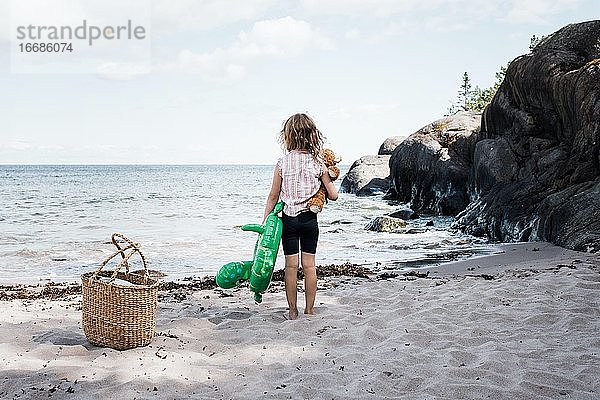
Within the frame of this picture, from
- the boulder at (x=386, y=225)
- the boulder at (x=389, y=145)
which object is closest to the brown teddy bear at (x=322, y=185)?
the boulder at (x=386, y=225)

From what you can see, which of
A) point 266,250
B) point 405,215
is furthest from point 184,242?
point 266,250

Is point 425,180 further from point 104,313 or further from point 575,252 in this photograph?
point 104,313

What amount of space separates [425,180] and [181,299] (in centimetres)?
1807

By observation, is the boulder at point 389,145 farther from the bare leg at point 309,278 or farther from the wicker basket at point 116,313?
the wicker basket at point 116,313

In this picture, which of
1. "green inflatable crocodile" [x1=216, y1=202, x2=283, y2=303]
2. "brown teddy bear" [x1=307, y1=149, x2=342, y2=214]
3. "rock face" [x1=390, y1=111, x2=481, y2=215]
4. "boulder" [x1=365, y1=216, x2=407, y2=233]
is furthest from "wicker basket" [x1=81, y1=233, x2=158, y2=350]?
"rock face" [x1=390, y1=111, x2=481, y2=215]

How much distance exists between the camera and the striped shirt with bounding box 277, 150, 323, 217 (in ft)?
22.6

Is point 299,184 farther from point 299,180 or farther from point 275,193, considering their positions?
point 275,193

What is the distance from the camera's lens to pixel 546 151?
15156 mm

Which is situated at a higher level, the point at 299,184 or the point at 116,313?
the point at 299,184

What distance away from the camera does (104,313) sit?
18.7ft

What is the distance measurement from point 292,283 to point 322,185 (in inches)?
43.3

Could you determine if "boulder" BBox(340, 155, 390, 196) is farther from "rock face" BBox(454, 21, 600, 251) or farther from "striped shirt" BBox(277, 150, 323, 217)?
"striped shirt" BBox(277, 150, 323, 217)

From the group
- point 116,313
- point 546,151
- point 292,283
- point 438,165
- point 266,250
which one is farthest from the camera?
point 438,165

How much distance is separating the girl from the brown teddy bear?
0.05 meters
